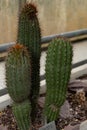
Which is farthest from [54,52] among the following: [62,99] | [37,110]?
[37,110]

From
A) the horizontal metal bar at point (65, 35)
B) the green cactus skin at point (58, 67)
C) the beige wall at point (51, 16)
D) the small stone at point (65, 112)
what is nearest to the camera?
the green cactus skin at point (58, 67)

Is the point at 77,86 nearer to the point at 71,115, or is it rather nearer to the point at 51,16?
the point at 71,115

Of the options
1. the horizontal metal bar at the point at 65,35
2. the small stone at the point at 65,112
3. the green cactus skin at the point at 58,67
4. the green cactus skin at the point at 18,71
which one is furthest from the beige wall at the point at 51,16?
the green cactus skin at the point at 18,71

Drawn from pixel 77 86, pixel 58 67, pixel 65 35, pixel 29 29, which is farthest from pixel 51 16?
pixel 58 67

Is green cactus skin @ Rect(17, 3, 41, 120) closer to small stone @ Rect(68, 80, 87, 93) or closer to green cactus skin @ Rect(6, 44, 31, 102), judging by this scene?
green cactus skin @ Rect(6, 44, 31, 102)

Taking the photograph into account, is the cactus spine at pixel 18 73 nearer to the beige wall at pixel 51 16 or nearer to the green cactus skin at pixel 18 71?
the green cactus skin at pixel 18 71

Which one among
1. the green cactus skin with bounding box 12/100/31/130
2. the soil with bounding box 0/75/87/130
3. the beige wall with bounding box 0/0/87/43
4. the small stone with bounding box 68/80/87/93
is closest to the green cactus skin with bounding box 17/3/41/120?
the green cactus skin with bounding box 12/100/31/130
